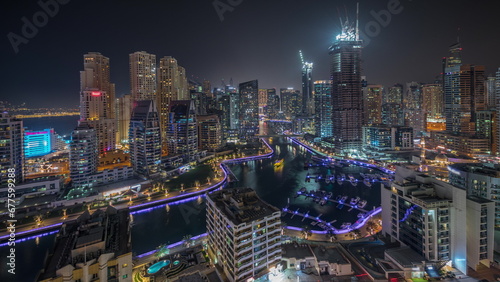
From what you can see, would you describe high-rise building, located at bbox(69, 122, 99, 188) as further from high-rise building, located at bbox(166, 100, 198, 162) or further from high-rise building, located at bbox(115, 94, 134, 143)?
high-rise building, located at bbox(115, 94, 134, 143)

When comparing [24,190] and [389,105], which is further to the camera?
[389,105]

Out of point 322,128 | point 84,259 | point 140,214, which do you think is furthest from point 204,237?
point 322,128

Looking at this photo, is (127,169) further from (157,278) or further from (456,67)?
(456,67)

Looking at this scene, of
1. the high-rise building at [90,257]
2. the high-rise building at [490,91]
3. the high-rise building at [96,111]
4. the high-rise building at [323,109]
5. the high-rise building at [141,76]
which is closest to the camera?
the high-rise building at [90,257]

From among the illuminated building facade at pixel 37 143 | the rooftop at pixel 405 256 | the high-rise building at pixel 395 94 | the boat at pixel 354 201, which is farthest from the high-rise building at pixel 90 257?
the high-rise building at pixel 395 94

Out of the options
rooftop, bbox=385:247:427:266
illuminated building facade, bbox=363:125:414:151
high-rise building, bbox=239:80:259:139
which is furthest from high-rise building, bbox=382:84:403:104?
rooftop, bbox=385:247:427:266

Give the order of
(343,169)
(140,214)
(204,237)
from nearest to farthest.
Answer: (204,237), (140,214), (343,169)

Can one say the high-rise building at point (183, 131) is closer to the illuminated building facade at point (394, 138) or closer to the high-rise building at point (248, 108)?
the high-rise building at point (248, 108)
